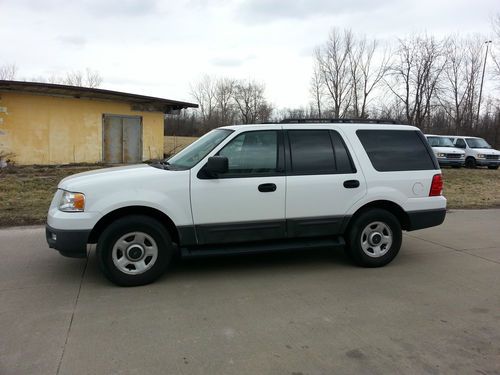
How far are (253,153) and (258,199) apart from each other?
58cm

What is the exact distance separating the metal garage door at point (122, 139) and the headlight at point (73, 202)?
51.2 ft

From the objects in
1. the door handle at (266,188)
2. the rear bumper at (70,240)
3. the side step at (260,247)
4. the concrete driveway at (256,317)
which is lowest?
the concrete driveway at (256,317)

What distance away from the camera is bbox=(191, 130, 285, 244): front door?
5168 millimetres

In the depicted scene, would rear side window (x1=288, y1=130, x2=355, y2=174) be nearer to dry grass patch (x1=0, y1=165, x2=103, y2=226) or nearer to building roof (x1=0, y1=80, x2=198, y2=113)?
dry grass patch (x1=0, y1=165, x2=103, y2=226)

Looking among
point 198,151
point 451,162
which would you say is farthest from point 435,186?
point 451,162

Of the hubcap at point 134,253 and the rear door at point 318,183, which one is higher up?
the rear door at point 318,183

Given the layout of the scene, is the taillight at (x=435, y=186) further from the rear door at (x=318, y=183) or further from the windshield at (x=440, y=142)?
the windshield at (x=440, y=142)

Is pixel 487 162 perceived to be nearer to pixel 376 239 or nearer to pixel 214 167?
pixel 376 239

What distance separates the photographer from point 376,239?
19.2ft

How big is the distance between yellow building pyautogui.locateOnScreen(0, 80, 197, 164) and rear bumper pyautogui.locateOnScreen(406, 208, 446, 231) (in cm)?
1534

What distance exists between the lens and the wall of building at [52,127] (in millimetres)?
17750

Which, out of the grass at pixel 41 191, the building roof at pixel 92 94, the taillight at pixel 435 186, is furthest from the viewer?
the building roof at pixel 92 94

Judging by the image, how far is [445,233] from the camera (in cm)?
804

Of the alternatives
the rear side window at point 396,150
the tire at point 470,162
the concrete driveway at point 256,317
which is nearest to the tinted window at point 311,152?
the rear side window at point 396,150
